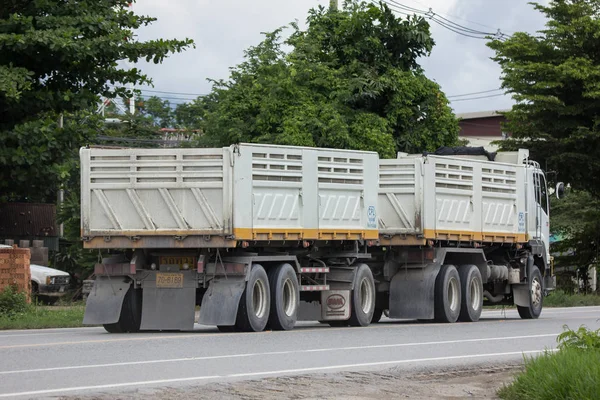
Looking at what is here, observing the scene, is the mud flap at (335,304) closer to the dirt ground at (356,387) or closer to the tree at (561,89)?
the dirt ground at (356,387)

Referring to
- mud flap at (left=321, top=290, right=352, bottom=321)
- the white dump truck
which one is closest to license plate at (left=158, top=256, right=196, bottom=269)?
the white dump truck

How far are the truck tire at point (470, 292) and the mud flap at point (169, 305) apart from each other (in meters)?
6.75

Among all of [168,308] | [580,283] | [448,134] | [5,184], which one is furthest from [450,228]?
[580,283]

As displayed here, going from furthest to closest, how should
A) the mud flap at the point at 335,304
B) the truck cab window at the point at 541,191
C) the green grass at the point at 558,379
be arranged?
the truck cab window at the point at 541,191 → the mud flap at the point at 335,304 → the green grass at the point at 558,379

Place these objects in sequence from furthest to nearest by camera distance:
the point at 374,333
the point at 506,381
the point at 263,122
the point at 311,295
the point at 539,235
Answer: the point at 263,122, the point at 539,235, the point at 311,295, the point at 374,333, the point at 506,381

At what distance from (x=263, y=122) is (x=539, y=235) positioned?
416 inches

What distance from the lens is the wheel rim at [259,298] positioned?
19.2m

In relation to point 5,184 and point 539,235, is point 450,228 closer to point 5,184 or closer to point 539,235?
point 539,235

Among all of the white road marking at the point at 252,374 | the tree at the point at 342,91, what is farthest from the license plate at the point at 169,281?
the tree at the point at 342,91

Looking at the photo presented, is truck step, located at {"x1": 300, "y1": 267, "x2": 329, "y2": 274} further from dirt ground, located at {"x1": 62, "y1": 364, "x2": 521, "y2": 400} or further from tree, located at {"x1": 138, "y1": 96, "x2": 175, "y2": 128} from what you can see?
tree, located at {"x1": 138, "y1": 96, "x2": 175, "y2": 128}

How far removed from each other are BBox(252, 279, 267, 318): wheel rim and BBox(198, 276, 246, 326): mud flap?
47cm

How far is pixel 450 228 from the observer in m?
23.3

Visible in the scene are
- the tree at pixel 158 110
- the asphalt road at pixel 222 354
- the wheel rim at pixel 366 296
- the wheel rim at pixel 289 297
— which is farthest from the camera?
the tree at pixel 158 110

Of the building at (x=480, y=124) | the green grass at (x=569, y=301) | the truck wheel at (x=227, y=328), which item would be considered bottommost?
the green grass at (x=569, y=301)
